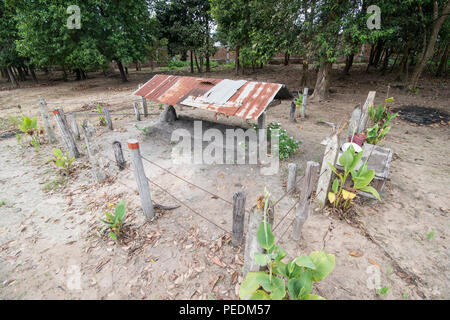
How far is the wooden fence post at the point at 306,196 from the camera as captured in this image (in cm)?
297

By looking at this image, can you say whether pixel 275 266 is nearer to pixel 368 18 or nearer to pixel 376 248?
pixel 376 248

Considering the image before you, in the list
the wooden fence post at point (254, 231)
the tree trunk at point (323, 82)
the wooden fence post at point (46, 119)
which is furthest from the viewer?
the tree trunk at point (323, 82)

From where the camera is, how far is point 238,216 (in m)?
3.21

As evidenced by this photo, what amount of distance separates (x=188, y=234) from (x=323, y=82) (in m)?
11.8

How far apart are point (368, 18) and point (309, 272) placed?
11022 mm

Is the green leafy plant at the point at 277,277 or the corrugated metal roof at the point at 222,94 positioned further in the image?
the corrugated metal roof at the point at 222,94

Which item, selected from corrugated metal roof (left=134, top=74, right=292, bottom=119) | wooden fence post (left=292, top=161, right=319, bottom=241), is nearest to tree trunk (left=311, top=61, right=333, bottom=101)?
corrugated metal roof (left=134, top=74, right=292, bottom=119)

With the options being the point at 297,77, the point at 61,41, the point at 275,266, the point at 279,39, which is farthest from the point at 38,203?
the point at 297,77

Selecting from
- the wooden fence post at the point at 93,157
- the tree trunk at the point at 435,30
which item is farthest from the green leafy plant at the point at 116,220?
the tree trunk at the point at 435,30

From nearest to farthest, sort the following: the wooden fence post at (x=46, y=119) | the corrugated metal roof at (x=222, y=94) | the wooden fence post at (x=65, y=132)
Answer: the corrugated metal roof at (x=222, y=94) → the wooden fence post at (x=65, y=132) → the wooden fence post at (x=46, y=119)

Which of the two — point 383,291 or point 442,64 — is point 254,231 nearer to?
point 383,291

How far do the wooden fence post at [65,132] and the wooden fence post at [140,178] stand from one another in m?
3.95

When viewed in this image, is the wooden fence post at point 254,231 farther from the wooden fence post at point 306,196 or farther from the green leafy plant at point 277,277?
the wooden fence post at point 306,196

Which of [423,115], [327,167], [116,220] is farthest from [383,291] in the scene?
[423,115]
